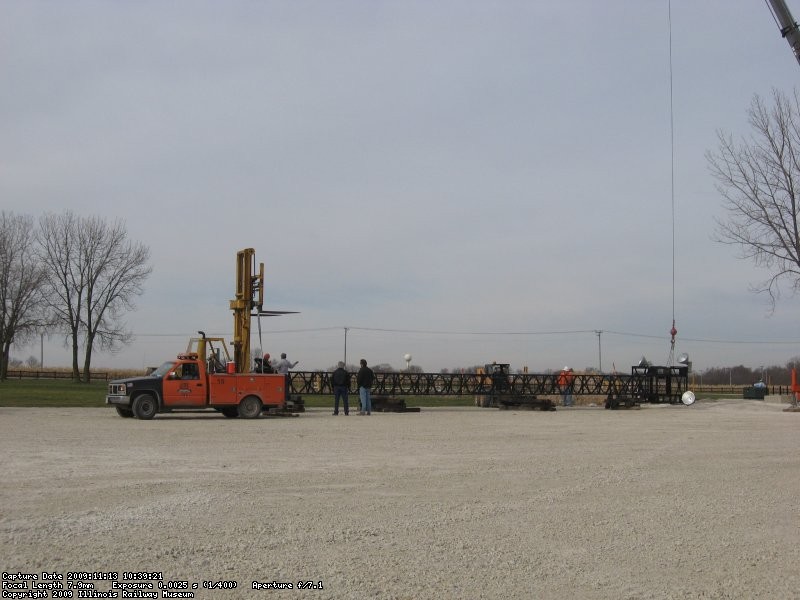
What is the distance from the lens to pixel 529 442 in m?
16.1

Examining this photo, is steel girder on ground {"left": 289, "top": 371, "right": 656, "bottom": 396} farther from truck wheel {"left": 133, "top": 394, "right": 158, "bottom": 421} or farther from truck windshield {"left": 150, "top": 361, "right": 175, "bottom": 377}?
truck wheel {"left": 133, "top": 394, "right": 158, "bottom": 421}

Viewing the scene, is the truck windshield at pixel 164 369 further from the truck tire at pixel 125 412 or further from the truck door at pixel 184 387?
the truck tire at pixel 125 412

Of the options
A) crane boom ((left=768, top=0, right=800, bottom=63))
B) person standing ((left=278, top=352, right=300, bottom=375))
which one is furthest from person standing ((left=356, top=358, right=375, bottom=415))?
crane boom ((left=768, top=0, right=800, bottom=63))

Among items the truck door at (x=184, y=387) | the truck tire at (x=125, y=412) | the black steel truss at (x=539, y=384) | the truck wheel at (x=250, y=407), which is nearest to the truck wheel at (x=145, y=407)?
the truck door at (x=184, y=387)

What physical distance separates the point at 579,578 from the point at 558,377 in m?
27.7

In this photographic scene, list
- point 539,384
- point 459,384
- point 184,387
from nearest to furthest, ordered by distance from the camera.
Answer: point 184,387 < point 459,384 < point 539,384

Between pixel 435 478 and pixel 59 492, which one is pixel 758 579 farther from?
pixel 59 492

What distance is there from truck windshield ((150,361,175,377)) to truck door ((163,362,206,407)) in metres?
0.17

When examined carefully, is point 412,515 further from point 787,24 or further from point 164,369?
point 787,24

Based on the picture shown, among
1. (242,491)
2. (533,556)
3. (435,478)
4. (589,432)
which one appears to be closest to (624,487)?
(435,478)

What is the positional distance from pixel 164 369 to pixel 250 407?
2.66m

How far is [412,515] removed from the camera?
27.5 ft

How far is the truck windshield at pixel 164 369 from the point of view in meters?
22.2

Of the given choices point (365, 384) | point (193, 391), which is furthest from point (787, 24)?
point (193, 391)
